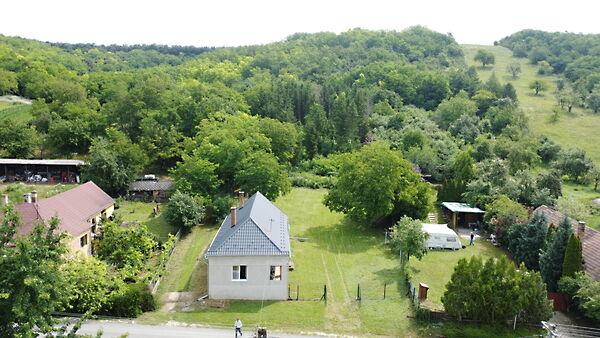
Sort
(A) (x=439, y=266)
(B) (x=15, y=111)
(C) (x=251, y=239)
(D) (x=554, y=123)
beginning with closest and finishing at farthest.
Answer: (C) (x=251, y=239) → (A) (x=439, y=266) → (B) (x=15, y=111) → (D) (x=554, y=123)

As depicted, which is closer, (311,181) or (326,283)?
(326,283)

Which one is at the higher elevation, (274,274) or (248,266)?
(248,266)

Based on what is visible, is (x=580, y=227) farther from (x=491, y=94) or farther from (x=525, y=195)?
(x=491, y=94)

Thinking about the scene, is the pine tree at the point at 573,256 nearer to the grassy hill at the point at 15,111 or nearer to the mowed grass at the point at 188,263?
the mowed grass at the point at 188,263

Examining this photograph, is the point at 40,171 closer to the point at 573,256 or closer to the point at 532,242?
the point at 532,242

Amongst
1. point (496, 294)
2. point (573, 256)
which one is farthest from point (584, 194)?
point (496, 294)

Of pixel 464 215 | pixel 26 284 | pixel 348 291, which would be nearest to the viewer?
pixel 26 284

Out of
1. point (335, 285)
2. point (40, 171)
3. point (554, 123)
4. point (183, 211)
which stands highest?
point (554, 123)

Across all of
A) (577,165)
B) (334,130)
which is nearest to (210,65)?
(334,130)
